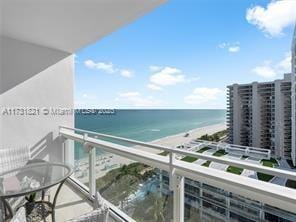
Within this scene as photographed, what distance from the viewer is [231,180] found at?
52.7 inches

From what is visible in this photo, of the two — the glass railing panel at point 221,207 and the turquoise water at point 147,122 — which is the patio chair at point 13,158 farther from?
the turquoise water at point 147,122

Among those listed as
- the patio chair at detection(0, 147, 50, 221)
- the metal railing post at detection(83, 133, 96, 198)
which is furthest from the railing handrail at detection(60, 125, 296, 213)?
the patio chair at detection(0, 147, 50, 221)

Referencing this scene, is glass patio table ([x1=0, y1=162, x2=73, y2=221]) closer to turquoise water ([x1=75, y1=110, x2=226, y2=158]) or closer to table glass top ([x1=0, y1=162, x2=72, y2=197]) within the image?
table glass top ([x1=0, y1=162, x2=72, y2=197])

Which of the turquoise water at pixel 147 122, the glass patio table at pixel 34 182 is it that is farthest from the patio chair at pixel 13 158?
the turquoise water at pixel 147 122

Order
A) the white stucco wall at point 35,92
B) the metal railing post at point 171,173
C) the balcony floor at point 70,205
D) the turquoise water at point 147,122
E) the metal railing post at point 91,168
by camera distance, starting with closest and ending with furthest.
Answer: the metal railing post at point 171,173, the balcony floor at point 70,205, the metal railing post at point 91,168, the white stucco wall at point 35,92, the turquoise water at point 147,122

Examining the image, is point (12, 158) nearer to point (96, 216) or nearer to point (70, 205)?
point (70, 205)

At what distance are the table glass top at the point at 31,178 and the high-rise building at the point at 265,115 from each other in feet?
23.4

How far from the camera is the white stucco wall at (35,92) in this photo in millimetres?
3400

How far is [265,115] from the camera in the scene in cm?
901

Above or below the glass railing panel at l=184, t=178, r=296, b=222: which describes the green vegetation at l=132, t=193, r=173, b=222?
below

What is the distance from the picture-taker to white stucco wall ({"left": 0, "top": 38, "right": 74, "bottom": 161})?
3.40m

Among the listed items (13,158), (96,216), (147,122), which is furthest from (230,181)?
(147,122)

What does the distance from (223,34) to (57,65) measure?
21.2 meters

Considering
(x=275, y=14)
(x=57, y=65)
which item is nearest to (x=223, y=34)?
(x=275, y=14)
